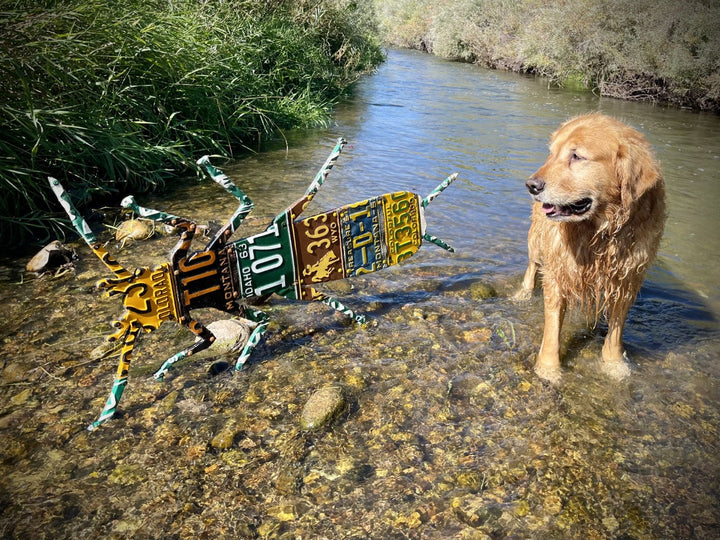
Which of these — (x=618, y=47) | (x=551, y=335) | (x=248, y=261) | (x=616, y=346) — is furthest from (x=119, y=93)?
(x=618, y=47)

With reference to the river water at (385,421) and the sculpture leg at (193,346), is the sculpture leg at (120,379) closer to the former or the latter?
the river water at (385,421)

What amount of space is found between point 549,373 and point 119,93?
16.9 feet

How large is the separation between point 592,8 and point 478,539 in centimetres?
2005

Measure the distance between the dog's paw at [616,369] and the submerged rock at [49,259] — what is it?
167 inches

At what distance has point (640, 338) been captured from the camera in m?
3.84

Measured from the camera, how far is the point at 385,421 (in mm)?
2889

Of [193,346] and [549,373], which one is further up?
[193,346]

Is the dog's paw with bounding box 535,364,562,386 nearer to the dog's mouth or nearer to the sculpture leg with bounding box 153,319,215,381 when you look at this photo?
the dog's mouth

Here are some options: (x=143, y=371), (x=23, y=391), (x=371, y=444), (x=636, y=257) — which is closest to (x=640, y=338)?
(x=636, y=257)

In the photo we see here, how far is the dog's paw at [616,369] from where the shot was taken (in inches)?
132

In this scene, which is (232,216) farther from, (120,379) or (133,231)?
(133,231)

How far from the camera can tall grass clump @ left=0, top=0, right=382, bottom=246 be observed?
4.63 m

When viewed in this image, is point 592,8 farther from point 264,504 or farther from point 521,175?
point 264,504

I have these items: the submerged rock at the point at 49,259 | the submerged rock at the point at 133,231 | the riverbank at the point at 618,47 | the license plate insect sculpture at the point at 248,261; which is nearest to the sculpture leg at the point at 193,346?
the license plate insect sculpture at the point at 248,261
